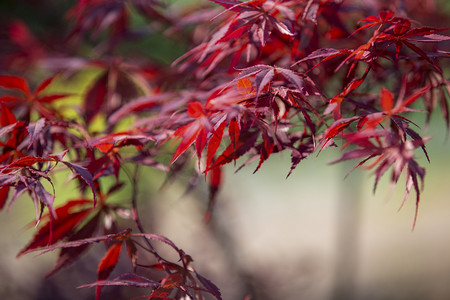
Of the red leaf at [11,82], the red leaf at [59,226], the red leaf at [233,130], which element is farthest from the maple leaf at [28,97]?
the red leaf at [233,130]

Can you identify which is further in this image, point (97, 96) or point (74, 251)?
point (97, 96)

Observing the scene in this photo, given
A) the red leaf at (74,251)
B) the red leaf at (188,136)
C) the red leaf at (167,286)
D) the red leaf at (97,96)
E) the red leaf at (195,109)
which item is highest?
the red leaf at (195,109)

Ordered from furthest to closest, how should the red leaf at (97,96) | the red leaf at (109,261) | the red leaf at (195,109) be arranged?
the red leaf at (97,96)
the red leaf at (109,261)
the red leaf at (195,109)

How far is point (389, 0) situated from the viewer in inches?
50.5

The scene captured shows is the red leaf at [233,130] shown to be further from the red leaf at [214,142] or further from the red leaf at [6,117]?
the red leaf at [6,117]

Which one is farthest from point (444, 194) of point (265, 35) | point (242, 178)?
point (265, 35)

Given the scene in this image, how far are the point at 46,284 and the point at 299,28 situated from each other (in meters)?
1.50

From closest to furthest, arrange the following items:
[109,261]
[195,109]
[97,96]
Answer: [195,109], [109,261], [97,96]

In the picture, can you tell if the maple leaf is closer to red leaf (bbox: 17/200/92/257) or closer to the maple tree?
the maple tree

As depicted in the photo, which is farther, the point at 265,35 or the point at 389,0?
the point at 389,0

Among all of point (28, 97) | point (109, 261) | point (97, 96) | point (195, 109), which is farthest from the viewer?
point (97, 96)

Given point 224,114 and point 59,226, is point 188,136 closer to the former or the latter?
point 224,114

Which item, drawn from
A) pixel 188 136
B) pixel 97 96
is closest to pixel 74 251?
pixel 188 136

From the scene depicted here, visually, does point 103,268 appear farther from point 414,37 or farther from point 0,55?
point 0,55
